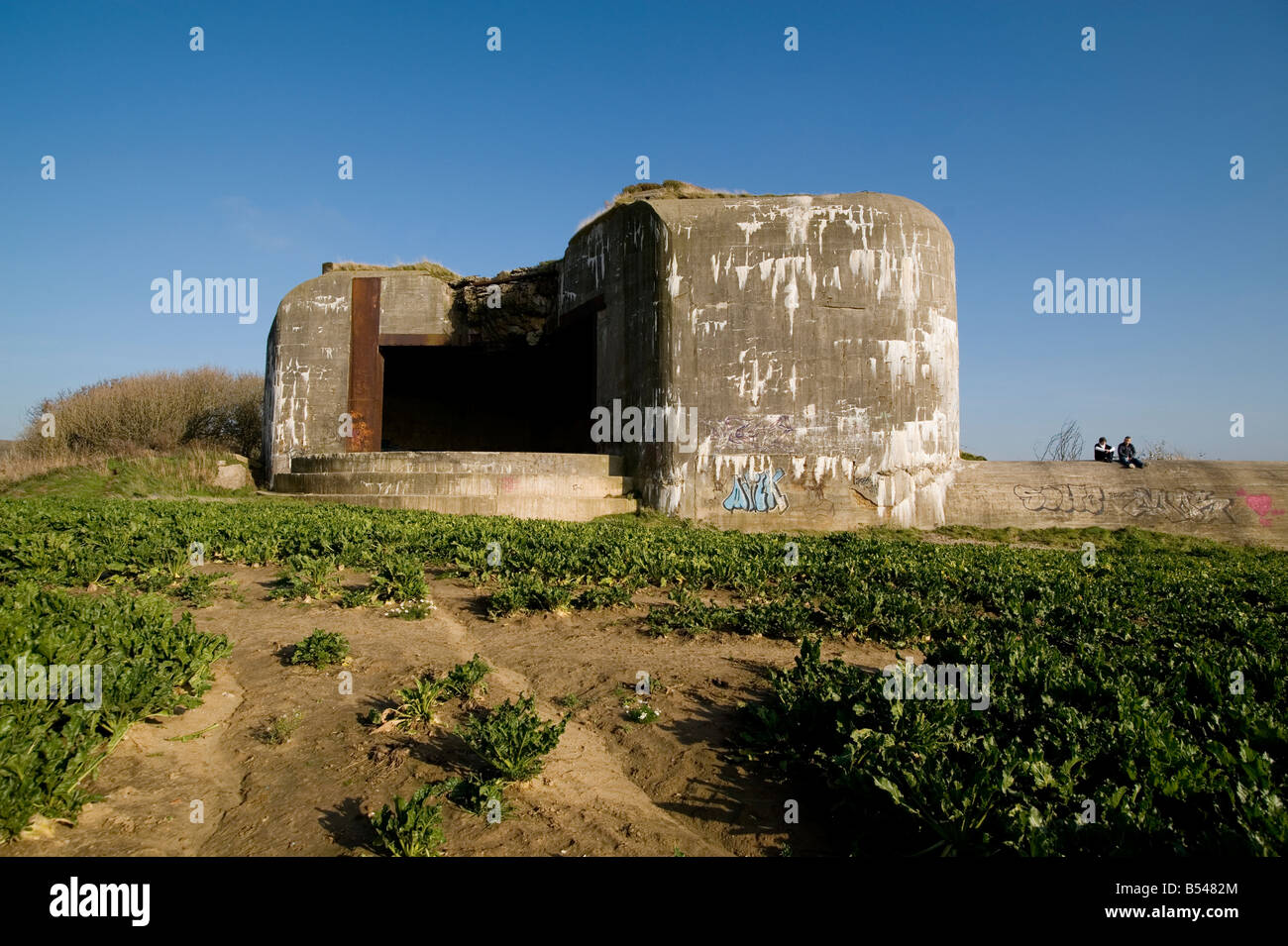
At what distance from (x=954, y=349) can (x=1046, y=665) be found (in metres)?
12.9

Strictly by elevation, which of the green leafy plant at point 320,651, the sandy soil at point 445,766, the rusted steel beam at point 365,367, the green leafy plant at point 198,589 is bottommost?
the sandy soil at point 445,766

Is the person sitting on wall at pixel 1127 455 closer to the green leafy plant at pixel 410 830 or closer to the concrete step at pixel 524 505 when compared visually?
the concrete step at pixel 524 505

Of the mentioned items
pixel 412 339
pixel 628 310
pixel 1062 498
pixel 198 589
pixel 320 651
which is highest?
pixel 412 339

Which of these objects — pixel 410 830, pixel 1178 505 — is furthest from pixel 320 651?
pixel 1178 505

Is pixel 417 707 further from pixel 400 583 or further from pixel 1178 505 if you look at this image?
pixel 1178 505

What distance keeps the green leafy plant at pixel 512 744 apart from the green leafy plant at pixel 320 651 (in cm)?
181

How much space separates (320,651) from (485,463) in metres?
11.4

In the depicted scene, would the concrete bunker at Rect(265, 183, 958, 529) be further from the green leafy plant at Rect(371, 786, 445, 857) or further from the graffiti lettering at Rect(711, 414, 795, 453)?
the green leafy plant at Rect(371, 786, 445, 857)

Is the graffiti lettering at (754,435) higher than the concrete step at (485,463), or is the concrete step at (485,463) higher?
the graffiti lettering at (754,435)

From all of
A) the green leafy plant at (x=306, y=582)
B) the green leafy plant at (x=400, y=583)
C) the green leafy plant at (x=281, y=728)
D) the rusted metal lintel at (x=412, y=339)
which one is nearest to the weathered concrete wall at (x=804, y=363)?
the green leafy plant at (x=400, y=583)

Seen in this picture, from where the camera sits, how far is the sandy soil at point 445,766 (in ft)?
9.98

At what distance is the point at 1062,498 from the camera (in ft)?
51.2

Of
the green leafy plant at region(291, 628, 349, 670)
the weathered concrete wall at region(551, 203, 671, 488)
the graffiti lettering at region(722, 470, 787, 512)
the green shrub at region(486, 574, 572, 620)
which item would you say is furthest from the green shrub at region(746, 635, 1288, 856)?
the weathered concrete wall at region(551, 203, 671, 488)

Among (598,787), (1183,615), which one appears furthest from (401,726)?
(1183,615)
